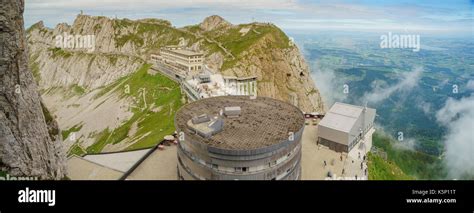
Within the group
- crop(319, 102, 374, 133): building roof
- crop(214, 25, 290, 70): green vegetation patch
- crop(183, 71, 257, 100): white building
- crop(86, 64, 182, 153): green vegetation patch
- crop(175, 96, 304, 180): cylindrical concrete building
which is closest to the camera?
crop(175, 96, 304, 180): cylindrical concrete building

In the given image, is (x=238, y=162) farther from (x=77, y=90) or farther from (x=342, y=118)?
(x=77, y=90)

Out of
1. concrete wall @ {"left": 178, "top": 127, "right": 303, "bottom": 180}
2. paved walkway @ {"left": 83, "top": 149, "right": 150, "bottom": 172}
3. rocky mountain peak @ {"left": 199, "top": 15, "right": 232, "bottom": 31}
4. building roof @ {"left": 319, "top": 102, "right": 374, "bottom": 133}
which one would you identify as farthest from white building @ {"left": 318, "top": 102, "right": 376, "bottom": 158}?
rocky mountain peak @ {"left": 199, "top": 15, "right": 232, "bottom": 31}

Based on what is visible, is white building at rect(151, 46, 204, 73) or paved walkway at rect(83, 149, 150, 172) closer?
paved walkway at rect(83, 149, 150, 172)

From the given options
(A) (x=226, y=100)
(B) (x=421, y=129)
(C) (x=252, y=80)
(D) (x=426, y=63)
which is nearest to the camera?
(A) (x=226, y=100)

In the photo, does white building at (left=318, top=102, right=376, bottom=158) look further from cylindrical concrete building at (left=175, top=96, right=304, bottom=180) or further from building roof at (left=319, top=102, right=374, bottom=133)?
cylindrical concrete building at (left=175, top=96, right=304, bottom=180)

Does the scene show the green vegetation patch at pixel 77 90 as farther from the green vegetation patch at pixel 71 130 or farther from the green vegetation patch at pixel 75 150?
the green vegetation patch at pixel 75 150
